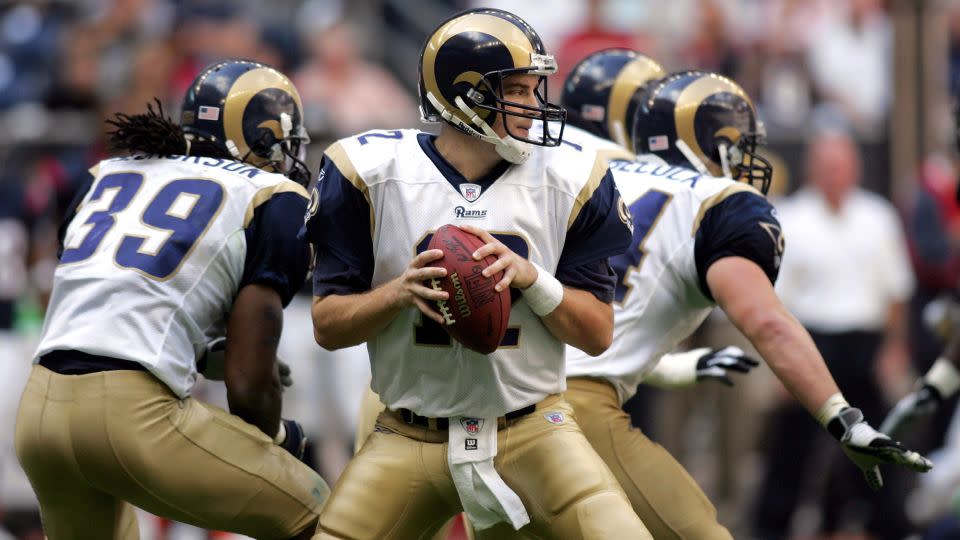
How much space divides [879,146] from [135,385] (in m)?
7.40

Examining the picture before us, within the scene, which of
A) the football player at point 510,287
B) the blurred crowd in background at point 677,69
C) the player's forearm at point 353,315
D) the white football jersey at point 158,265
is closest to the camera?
the player's forearm at point 353,315

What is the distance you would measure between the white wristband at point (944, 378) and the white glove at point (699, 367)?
115 centimetres

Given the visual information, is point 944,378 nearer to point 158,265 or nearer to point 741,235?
point 741,235

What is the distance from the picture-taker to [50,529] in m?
4.71

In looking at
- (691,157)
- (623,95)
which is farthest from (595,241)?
(623,95)

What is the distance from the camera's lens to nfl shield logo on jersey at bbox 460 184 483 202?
13.7 ft

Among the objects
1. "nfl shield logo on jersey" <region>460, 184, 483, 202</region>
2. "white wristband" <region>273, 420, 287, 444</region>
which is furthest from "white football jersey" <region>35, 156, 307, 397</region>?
Result: "nfl shield logo on jersey" <region>460, 184, 483, 202</region>

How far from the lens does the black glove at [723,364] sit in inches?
208

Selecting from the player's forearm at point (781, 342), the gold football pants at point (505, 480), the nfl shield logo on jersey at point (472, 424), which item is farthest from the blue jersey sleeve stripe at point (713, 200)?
the nfl shield logo on jersey at point (472, 424)

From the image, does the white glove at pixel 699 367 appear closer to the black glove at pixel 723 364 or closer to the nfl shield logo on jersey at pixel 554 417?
the black glove at pixel 723 364

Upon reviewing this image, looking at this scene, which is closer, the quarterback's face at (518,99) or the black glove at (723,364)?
the quarterback's face at (518,99)

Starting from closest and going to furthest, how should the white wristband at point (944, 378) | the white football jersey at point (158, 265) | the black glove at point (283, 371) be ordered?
the white football jersey at point (158, 265) < the black glove at point (283, 371) < the white wristband at point (944, 378)

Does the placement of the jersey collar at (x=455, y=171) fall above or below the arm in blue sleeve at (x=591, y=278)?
above

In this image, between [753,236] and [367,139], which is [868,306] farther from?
[367,139]
